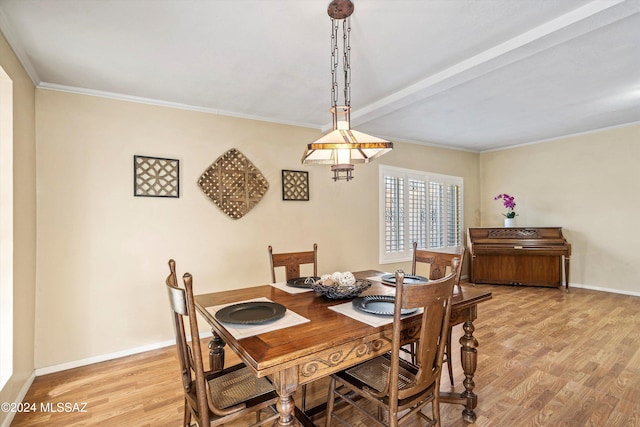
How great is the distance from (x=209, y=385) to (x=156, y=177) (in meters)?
2.19

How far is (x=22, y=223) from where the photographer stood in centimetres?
222

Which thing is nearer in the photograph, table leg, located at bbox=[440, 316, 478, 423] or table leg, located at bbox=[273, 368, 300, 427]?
table leg, located at bbox=[273, 368, 300, 427]

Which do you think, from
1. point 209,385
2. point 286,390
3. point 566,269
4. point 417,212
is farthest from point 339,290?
point 566,269

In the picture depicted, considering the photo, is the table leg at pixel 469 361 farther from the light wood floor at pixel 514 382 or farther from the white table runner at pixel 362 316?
the white table runner at pixel 362 316

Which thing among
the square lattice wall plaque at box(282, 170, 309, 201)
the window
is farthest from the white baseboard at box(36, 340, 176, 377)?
the window

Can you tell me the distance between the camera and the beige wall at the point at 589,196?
4.43 m

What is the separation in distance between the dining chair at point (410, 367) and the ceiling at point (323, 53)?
1.56 m

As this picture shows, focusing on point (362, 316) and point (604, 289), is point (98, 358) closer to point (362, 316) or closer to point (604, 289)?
point (362, 316)

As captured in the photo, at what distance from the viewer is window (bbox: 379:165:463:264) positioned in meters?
4.73

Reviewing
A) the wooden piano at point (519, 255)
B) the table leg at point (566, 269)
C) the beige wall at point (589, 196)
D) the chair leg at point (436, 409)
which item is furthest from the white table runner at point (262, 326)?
the beige wall at point (589, 196)

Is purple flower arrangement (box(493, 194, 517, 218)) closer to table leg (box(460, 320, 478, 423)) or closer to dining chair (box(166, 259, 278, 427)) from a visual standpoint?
table leg (box(460, 320, 478, 423))

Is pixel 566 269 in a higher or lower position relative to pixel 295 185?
lower

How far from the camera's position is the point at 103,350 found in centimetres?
280

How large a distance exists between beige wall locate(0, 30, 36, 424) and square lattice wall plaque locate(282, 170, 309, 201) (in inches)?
89.4
